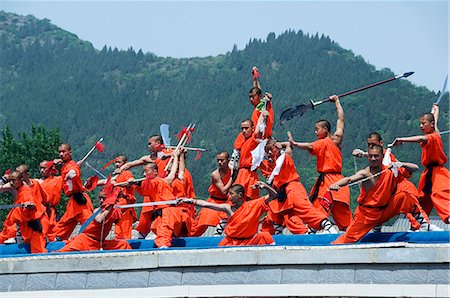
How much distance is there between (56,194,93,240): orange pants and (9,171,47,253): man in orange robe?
90 centimetres

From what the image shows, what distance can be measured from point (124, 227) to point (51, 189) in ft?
3.72

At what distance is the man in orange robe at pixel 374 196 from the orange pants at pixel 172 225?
8.33ft

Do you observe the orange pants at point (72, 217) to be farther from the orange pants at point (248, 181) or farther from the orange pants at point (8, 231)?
the orange pants at point (248, 181)

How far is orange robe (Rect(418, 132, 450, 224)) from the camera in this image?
13570mm

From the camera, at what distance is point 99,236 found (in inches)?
591

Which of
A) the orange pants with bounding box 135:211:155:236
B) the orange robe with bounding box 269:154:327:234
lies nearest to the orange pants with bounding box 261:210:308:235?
the orange robe with bounding box 269:154:327:234

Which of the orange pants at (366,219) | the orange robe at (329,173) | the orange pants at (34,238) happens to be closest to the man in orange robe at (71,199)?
the orange pants at (34,238)

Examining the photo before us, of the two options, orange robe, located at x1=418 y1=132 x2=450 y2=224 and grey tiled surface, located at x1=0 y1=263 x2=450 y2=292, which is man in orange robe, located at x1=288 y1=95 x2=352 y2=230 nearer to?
orange robe, located at x1=418 y1=132 x2=450 y2=224

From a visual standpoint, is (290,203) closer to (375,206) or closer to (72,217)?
(375,206)

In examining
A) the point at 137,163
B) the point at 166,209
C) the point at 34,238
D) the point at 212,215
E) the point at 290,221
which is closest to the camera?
the point at 290,221

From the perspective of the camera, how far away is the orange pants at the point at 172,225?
14.8 m

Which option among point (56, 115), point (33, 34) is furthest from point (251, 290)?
point (33, 34)

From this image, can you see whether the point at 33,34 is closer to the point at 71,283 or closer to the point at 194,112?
the point at 194,112

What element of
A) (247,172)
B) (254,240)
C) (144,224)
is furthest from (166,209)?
(254,240)
